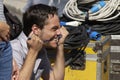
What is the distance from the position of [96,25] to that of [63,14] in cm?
43

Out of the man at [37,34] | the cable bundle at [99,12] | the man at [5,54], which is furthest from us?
the cable bundle at [99,12]

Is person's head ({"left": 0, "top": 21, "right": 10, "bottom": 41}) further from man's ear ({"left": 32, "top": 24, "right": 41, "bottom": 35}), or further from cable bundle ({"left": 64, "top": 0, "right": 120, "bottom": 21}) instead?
cable bundle ({"left": 64, "top": 0, "right": 120, "bottom": 21})

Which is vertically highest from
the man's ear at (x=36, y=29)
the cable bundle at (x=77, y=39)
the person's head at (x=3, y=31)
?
the person's head at (x=3, y=31)

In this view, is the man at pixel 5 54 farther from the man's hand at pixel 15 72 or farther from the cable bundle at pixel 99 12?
the cable bundle at pixel 99 12

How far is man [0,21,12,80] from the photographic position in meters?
1.76

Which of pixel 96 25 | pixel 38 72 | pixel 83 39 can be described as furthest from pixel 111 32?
pixel 38 72

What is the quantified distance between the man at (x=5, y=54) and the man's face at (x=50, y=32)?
428 mm

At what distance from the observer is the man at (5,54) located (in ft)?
5.79

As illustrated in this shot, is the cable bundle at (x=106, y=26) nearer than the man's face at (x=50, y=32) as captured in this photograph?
No

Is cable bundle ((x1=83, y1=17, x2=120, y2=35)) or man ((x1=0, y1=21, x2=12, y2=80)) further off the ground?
man ((x1=0, y1=21, x2=12, y2=80))

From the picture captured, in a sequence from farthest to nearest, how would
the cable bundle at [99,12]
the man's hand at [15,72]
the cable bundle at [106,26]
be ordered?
the cable bundle at [99,12]
the cable bundle at [106,26]
the man's hand at [15,72]

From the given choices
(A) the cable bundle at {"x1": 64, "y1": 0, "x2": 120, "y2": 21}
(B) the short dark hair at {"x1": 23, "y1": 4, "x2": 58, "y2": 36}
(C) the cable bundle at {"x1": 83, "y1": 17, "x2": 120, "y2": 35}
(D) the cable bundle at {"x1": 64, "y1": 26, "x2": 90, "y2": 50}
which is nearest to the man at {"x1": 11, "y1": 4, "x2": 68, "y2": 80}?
(B) the short dark hair at {"x1": 23, "y1": 4, "x2": 58, "y2": 36}

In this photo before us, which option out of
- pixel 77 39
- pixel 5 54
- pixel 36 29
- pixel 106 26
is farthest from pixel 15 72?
pixel 106 26

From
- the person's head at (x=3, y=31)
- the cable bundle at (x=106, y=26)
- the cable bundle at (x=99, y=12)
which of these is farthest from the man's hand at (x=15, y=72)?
the cable bundle at (x=99, y=12)
